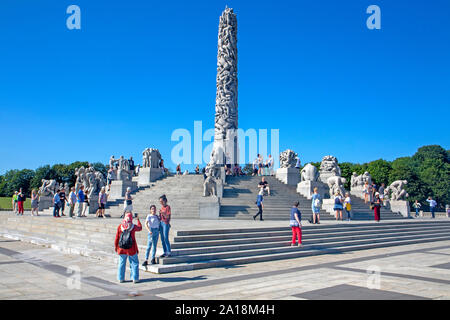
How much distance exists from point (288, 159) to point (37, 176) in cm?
5387

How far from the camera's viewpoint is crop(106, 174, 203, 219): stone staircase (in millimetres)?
19281

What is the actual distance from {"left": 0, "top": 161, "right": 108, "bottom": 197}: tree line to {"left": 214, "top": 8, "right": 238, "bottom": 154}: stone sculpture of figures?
Answer: 40305mm

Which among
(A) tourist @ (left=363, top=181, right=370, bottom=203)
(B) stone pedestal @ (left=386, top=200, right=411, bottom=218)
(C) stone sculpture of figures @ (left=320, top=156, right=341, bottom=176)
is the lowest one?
(B) stone pedestal @ (left=386, top=200, right=411, bottom=218)

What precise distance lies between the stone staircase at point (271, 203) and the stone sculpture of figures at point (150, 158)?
5383mm

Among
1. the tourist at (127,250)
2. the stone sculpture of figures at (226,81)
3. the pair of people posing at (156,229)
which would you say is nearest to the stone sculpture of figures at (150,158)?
the stone sculpture of figures at (226,81)

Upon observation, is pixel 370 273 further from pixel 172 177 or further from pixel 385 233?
pixel 172 177

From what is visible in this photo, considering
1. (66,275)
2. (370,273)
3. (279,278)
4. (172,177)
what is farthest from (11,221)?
Result: (370,273)

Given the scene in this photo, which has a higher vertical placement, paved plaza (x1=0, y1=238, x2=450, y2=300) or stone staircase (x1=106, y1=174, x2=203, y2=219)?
stone staircase (x1=106, y1=174, x2=203, y2=219)

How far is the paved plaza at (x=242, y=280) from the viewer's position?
21.3 feet

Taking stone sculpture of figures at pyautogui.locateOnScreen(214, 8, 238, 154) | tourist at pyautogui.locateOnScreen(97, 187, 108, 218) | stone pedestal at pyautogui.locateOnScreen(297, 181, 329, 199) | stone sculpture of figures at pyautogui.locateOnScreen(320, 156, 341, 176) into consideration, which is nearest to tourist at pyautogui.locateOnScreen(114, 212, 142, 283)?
tourist at pyautogui.locateOnScreen(97, 187, 108, 218)

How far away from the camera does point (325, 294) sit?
6582mm

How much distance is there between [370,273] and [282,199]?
1319 cm

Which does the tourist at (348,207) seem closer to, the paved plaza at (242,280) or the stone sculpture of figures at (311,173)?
the stone sculpture of figures at (311,173)

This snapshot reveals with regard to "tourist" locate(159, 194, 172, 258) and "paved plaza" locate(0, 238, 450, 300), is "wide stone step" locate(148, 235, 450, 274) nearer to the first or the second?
"paved plaza" locate(0, 238, 450, 300)
